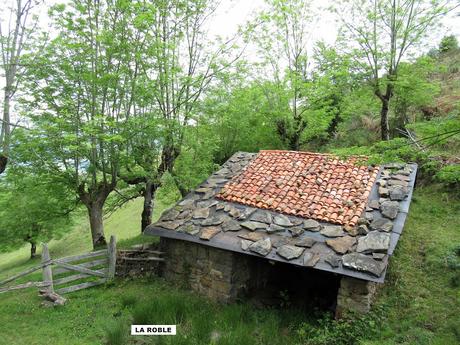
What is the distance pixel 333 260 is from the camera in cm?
612

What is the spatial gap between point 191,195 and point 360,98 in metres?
9.47

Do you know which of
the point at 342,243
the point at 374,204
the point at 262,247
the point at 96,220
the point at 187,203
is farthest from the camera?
the point at 96,220

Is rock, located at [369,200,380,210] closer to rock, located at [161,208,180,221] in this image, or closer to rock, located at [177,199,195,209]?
rock, located at [177,199,195,209]

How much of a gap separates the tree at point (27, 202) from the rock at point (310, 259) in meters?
8.38

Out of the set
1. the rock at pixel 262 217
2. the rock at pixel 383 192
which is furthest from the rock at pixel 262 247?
the rock at pixel 383 192

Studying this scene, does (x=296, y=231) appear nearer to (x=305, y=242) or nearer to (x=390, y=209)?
(x=305, y=242)

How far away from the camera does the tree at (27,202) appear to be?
33.1ft

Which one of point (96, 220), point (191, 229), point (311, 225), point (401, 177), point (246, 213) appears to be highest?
point (401, 177)

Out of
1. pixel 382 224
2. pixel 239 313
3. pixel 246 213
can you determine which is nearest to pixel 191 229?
pixel 246 213

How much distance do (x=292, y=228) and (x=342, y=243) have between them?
1185 millimetres

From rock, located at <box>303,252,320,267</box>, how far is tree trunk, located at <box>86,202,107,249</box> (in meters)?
7.83

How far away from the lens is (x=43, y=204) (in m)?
11.7

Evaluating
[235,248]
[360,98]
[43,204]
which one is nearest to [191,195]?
→ [235,248]

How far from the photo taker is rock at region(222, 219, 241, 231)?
759 centimetres
